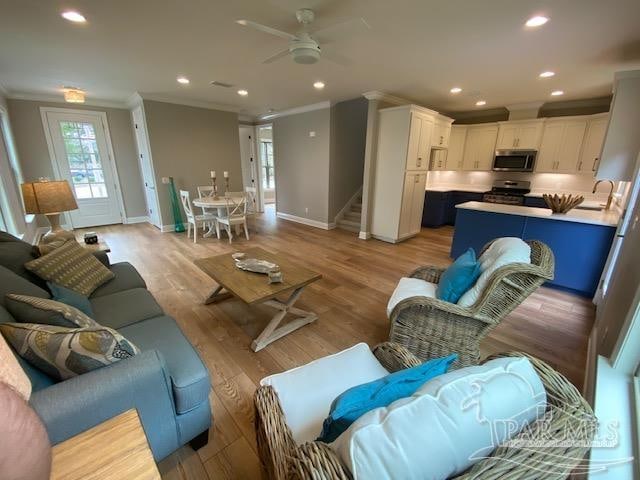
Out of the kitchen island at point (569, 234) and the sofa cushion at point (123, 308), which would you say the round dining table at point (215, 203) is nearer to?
the sofa cushion at point (123, 308)

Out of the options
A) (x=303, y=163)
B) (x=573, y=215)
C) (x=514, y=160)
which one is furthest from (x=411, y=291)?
(x=514, y=160)

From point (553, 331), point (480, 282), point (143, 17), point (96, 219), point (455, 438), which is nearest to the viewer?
point (455, 438)

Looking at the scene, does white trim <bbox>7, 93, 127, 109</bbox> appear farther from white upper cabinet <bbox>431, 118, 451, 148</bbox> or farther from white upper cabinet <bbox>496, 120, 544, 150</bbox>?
white upper cabinet <bbox>496, 120, 544, 150</bbox>

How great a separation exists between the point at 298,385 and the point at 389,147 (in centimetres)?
434

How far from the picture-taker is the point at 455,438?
568mm

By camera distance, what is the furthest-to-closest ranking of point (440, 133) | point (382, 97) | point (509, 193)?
point (509, 193) → point (440, 133) → point (382, 97)

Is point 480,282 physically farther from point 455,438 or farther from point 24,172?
point 24,172

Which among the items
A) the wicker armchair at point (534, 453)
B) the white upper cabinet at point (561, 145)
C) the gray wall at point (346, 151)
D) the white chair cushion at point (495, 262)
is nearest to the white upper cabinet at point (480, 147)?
the white upper cabinet at point (561, 145)

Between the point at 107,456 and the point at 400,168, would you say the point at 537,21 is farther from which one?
the point at 107,456

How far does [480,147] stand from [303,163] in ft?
12.8

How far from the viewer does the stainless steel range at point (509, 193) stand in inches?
206

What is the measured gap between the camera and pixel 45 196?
7.52ft

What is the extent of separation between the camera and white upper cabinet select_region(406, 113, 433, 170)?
14.4 ft

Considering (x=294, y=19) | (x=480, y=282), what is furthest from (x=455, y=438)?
(x=294, y=19)
